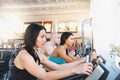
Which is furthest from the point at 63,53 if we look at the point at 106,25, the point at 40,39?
the point at 106,25

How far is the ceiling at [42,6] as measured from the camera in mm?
9873

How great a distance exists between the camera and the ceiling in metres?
9.87

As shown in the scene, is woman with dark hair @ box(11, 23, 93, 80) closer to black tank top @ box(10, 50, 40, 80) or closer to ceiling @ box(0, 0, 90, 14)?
black tank top @ box(10, 50, 40, 80)

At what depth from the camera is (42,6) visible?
10.5 m

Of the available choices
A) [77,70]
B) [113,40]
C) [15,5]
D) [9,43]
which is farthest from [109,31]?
[9,43]

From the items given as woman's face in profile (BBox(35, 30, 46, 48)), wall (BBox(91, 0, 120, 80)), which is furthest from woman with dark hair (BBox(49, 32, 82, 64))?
woman's face in profile (BBox(35, 30, 46, 48))

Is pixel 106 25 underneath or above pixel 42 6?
underneath

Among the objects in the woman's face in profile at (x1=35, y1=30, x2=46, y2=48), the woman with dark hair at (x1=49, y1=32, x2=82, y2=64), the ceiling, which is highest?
the ceiling

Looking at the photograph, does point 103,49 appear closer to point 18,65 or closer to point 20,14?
point 18,65

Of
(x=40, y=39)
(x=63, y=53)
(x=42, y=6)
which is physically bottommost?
(x=63, y=53)

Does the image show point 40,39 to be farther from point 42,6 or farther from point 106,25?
point 42,6

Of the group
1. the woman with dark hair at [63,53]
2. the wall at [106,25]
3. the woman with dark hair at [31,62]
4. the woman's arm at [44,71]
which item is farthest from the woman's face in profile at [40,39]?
the wall at [106,25]

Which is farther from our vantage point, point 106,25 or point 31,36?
point 106,25

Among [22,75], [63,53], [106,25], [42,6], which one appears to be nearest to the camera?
[22,75]
